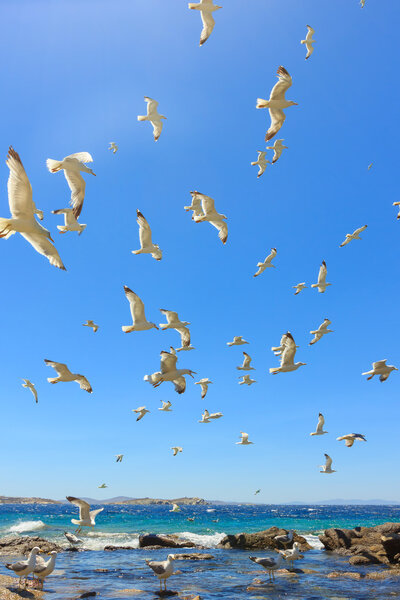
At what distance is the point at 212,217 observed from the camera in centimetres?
1828

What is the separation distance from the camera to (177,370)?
1573 cm

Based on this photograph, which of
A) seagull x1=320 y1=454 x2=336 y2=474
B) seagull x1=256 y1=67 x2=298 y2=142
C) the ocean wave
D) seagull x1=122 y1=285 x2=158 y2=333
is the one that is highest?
seagull x1=256 y1=67 x2=298 y2=142

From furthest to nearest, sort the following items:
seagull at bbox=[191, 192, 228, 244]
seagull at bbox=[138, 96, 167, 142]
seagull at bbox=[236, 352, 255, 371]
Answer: seagull at bbox=[236, 352, 255, 371], seagull at bbox=[138, 96, 167, 142], seagull at bbox=[191, 192, 228, 244]

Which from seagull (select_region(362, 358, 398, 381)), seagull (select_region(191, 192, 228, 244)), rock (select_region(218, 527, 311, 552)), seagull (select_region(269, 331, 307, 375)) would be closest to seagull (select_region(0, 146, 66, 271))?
seagull (select_region(191, 192, 228, 244))

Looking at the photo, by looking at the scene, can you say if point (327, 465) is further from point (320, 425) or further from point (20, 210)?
point (20, 210)

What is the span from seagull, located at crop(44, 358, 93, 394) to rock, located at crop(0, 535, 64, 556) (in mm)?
9950

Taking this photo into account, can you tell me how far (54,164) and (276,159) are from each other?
10.0 meters

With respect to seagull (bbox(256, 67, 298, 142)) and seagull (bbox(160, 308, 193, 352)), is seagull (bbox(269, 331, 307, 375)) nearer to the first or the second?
seagull (bbox(160, 308, 193, 352))

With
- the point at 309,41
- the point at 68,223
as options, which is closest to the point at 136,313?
the point at 68,223

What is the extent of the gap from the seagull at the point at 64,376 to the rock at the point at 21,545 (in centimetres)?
995

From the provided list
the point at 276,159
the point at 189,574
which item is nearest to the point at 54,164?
the point at 276,159

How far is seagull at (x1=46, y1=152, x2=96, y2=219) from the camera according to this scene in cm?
1300

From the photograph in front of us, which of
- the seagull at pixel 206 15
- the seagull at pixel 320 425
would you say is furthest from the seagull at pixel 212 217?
the seagull at pixel 320 425

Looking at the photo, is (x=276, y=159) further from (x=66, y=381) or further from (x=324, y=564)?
(x=324, y=564)
